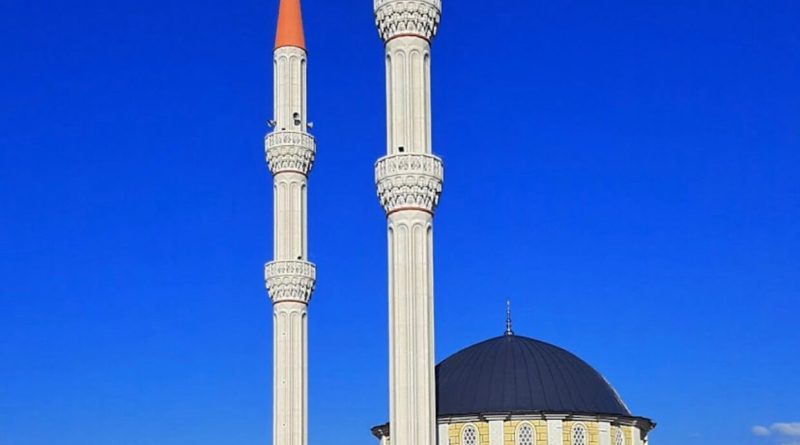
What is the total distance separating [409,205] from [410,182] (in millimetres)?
405

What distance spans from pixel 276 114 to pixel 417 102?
9127 millimetres

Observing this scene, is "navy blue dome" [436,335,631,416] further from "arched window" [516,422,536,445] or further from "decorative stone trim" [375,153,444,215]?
"decorative stone trim" [375,153,444,215]

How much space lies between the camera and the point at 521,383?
104 ft

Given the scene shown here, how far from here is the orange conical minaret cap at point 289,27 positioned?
101 ft

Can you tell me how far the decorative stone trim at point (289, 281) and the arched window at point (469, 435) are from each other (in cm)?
521

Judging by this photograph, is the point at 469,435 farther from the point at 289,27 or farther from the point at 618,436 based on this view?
the point at 289,27

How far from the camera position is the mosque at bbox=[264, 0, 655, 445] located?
70.1 feet

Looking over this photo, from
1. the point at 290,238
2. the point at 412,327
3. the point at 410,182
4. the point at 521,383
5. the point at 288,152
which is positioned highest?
the point at 288,152

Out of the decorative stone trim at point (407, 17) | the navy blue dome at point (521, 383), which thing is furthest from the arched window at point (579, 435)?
the decorative stone trim at point (407, 17)

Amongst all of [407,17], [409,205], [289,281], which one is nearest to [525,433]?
[289,281]

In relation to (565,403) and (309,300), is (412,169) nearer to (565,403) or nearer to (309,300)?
(309,300)

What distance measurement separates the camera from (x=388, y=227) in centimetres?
2244

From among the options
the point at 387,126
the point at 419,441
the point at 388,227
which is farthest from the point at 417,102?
the point at 419,441

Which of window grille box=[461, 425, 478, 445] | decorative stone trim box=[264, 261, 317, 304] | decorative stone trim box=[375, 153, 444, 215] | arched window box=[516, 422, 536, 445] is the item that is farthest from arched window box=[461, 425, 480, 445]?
decorative stone trim box=[375, 153, 444, 215]
